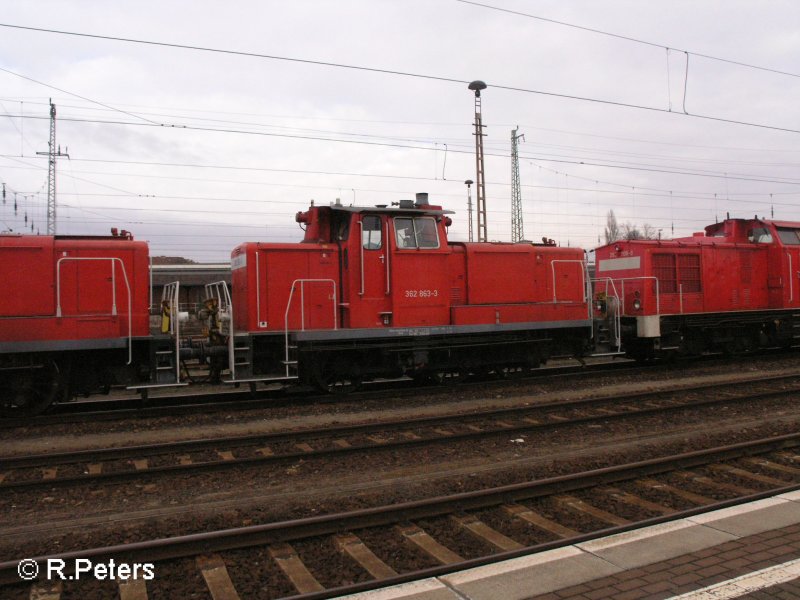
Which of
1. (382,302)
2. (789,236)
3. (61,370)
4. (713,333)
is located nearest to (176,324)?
(61,370)

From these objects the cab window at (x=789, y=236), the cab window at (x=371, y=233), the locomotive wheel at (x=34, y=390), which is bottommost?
the locomotive wheel at (x=34, y=390)

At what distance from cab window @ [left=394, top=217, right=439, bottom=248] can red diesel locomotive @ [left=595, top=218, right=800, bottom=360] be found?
5.05 metres

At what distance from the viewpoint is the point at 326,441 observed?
833cm

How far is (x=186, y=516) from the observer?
553cm

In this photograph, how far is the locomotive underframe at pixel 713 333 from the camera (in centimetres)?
1552

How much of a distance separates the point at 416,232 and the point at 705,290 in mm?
9185

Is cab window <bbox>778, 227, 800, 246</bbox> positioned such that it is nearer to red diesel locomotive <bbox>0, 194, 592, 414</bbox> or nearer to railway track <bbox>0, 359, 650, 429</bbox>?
red diesel locomotive <bbox>0, 194, 592, 414</bbox>

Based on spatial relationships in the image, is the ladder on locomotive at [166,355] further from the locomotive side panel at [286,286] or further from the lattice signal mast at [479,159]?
the lattice signal mast at [479,159]

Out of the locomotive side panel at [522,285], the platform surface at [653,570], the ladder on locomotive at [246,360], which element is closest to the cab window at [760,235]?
the locomotive side panel at [522,285]

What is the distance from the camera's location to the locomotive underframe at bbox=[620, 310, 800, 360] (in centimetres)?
1552

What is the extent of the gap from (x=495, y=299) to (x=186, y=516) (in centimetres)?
841

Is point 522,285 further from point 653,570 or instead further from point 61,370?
point 653,570

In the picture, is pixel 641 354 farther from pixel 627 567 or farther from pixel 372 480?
pixel 627 567

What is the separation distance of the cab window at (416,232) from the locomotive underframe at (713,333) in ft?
20.3
